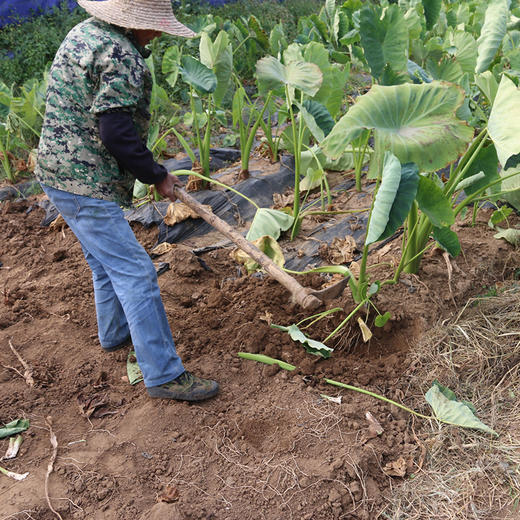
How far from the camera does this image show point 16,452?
192cm

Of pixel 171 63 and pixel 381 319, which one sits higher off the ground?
pixel 171 63

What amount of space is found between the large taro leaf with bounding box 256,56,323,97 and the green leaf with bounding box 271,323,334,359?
1179mm

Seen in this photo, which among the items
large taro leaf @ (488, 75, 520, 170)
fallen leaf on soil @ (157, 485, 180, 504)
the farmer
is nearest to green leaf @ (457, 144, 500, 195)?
large taro leaf @ (488, 75, 520, 170)

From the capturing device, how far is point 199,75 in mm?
3391

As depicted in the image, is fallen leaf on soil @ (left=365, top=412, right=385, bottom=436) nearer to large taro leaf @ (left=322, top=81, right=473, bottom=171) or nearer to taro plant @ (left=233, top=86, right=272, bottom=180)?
large taro leaf @ (left=322, top=81, right=473, bottom=171)

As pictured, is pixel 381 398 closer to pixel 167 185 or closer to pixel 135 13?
pixel 167 185

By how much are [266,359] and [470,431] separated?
2.71 feet

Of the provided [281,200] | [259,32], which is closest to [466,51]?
[281,200]

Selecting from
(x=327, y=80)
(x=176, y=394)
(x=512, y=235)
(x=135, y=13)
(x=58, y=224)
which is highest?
(x=135, y=13)

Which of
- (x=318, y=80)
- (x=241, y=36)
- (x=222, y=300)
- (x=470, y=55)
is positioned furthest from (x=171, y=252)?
(x=241, y=36)

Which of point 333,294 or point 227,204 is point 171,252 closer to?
point 227,204

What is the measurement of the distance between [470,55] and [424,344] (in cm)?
199

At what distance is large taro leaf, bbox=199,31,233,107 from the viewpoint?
3.56 meters

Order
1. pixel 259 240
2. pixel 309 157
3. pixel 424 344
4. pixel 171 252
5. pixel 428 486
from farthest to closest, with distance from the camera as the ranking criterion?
1. pixel 309 157
2. pixel 171 252
3. pixel 259 240
4. pixel 424 344
5. pixel 428 486
